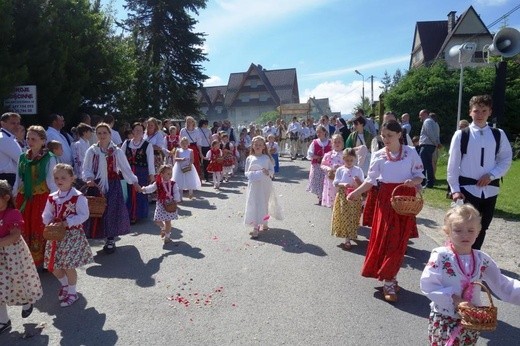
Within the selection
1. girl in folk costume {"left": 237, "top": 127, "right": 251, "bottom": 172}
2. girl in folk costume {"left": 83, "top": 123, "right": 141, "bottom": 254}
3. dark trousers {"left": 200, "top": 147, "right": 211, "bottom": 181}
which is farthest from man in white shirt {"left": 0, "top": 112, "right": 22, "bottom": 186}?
girl in folk costume {"left": 237, "top": 127, "right": 251, "bottom": 172}

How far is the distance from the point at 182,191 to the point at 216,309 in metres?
7.90

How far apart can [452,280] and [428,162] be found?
36.5 ft

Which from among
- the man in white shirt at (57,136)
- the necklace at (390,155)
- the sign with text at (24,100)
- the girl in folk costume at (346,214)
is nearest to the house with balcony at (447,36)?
the girl in folk costume at (346,214)

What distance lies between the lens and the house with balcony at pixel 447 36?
141 feet

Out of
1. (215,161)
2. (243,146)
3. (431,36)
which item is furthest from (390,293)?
(431,36)

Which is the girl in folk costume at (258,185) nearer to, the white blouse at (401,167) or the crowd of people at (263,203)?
the crowd of people at (263,203)

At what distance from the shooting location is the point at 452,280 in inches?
120

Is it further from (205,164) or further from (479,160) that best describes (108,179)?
(205,164)

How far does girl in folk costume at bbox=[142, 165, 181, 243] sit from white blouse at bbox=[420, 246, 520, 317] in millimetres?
5143

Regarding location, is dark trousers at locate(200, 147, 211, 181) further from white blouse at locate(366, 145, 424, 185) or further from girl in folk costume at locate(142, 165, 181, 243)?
white blouse at locate(366, 145, 424, 185)

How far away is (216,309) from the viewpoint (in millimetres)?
4742

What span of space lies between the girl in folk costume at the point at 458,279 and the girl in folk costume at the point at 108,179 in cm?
499

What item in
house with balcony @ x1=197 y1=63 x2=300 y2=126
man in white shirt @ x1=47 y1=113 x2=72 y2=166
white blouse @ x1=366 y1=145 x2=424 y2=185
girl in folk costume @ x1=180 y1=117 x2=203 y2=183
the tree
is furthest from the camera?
house with balcony @ x1=197 y1=63 x2=300 y2=126

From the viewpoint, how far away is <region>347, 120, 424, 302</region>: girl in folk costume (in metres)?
4.94
